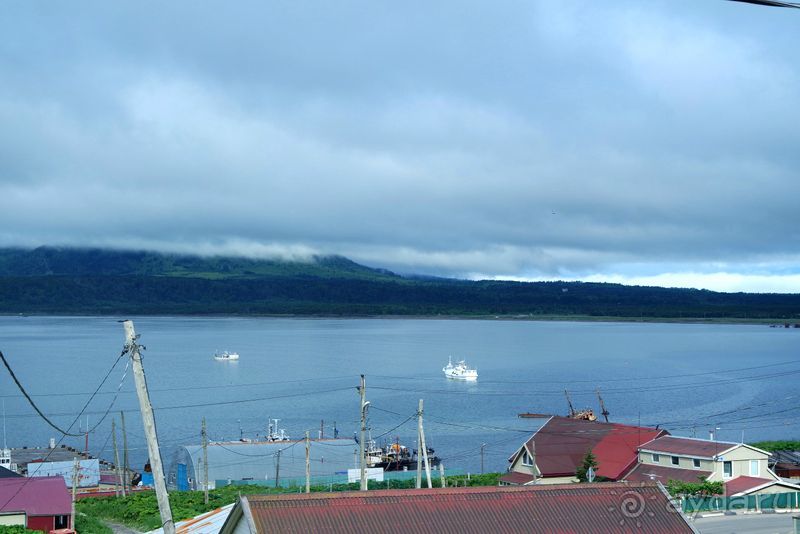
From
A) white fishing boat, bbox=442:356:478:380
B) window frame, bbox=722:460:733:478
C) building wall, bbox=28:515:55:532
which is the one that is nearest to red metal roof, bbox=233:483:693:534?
building wall, bbox=28:515:55:532

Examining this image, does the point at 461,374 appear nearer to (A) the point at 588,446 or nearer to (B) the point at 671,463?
(A) the point at 588,446

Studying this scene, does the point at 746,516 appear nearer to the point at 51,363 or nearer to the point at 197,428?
the point at 197,428

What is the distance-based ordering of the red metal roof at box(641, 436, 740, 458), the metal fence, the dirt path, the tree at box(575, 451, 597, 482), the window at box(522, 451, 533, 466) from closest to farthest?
the metal fence, the dirt path, the red metal roof at box(641, 436, 740, 458), the tree at box(575, 451, 597, 482), the window at box(522, 451, 533, 466)

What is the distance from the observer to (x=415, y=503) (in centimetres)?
1591

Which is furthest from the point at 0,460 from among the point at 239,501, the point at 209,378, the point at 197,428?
the point at 209,378

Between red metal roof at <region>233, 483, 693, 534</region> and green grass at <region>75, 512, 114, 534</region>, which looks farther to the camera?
green grass at <region>75, 512, 114, 534</region>

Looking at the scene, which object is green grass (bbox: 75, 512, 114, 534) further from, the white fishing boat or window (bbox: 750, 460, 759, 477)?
the white fishing boat

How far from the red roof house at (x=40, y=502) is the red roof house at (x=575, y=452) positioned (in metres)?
17.2

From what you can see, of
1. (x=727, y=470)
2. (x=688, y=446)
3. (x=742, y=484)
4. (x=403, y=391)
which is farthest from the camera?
(x=403, y=391)

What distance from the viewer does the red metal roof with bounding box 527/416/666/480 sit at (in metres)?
35.7

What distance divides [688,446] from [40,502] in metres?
23.9

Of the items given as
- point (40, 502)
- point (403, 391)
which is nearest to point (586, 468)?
point (40, 502)

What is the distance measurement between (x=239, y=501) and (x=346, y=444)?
101ft

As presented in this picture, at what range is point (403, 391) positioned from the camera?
88.1 metres
